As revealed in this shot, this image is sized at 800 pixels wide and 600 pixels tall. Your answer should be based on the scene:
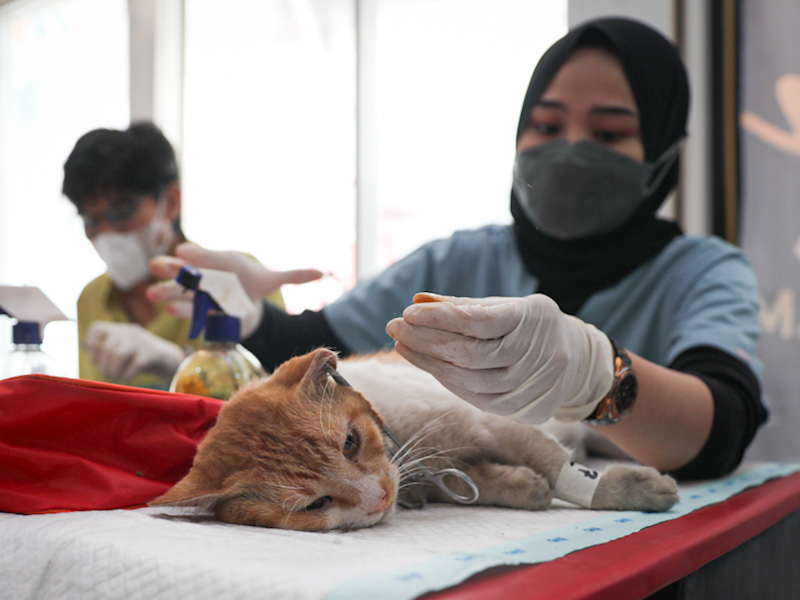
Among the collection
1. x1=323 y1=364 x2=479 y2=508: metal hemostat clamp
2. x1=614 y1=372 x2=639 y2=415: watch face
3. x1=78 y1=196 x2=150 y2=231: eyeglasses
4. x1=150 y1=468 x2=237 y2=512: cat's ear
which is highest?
x1=78 y1=196 x2=150 y2=231: eyeglasses

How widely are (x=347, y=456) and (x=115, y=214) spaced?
0.89 m

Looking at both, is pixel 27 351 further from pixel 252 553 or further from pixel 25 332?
pixel 252 553

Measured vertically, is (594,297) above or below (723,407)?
above

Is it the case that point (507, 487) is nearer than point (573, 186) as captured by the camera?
Yes

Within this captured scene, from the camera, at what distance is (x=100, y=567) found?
1.58 feet

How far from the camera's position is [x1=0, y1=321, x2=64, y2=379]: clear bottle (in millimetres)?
937

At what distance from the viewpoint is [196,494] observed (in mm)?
600

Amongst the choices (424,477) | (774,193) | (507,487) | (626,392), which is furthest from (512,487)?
(774,193)

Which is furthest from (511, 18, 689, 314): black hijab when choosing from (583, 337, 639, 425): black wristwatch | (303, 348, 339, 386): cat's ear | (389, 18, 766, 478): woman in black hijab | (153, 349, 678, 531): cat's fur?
(303, 348, 339, 386): cat's ear

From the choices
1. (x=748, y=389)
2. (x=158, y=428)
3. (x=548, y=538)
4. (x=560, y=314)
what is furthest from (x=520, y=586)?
(x=748, y=389)


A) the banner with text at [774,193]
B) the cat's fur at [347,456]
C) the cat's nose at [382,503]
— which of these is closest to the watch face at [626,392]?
the cat's fur at [347,456]

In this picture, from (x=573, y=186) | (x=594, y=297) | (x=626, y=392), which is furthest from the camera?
(x=594, y=297)

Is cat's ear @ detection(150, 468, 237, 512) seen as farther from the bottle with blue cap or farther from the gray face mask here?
the gray face mask

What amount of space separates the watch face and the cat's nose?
1.16ft
